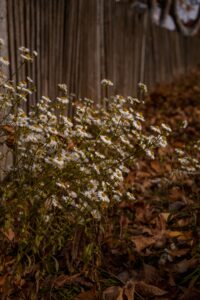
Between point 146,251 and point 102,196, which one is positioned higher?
point 102,196

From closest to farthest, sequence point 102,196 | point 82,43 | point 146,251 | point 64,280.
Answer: point 102,196 → point 64,280 → point 146,251 → point 82,43

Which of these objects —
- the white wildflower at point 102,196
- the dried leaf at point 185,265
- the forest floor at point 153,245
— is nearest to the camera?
the white wildflower at point 102,196

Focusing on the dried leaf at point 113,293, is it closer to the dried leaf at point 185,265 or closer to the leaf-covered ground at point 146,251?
the leaf-covered ground at point 146,251

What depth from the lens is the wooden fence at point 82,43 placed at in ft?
15.3

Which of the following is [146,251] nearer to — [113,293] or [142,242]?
[142,242]

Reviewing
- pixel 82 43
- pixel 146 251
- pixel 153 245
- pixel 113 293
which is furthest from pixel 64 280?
pixel 82 43

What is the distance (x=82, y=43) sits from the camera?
5.95m

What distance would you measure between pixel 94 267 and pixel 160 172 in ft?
7.47

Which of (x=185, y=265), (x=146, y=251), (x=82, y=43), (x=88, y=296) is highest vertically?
(x=82, y=43)

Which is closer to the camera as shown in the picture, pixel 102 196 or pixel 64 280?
pixel 102 196

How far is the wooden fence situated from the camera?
15.3 ft

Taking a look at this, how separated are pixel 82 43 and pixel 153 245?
10.6ft

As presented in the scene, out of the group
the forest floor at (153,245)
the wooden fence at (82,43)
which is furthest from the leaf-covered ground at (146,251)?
the wooden fence at (82,43)

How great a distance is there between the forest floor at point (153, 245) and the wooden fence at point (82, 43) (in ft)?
4.68
